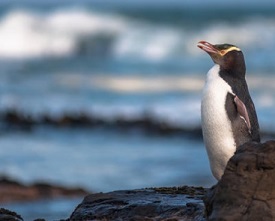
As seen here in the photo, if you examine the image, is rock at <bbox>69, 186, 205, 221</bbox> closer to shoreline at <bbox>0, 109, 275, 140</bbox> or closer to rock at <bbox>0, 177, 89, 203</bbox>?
rock at <bbox>0, 177, 89, 203</bbox>

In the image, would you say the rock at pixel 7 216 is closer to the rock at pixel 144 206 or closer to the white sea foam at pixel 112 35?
the rock at pixel 144 206

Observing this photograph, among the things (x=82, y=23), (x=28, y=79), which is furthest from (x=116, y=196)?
(x=82, y=23)

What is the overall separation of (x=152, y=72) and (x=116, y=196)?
2773 centimetres

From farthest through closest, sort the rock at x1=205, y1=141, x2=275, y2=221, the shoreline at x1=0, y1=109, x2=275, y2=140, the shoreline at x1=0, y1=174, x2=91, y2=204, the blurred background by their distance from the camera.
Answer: the shoreline at x1=0, y1=109, x2=275, y2=140
the blurred background
the shoreline at x1=0, y1=174, x2=91, y2=204
the rock at x1=205, y1=141, x2=275, y2=221

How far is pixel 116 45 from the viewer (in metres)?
44.3

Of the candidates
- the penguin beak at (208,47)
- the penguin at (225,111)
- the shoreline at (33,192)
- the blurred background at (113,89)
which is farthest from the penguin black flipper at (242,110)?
the shoreline at (33,192)

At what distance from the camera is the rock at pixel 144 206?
6.95m

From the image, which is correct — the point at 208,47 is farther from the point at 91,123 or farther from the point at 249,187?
the point at 91,123

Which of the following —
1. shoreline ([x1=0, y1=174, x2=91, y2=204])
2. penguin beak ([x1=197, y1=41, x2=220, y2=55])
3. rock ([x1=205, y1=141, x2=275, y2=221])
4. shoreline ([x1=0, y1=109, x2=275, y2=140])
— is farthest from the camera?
shoreline ([x1=0, y1=109, x2=275, y2=140])

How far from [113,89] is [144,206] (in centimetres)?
2185

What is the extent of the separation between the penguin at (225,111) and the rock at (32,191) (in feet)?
20.0

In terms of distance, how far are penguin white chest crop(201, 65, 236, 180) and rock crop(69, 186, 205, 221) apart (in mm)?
272

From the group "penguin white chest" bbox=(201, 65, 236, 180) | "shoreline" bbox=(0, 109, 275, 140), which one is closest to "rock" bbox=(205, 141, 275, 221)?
"penguin white chest" bbox=(201, 65, 236, 180)

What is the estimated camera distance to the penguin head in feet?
25.9
